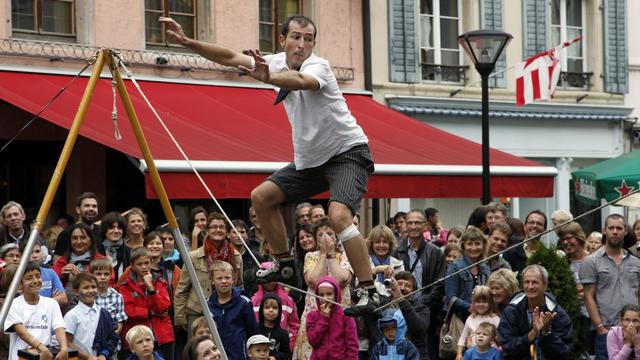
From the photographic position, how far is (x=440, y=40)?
71.1 feet

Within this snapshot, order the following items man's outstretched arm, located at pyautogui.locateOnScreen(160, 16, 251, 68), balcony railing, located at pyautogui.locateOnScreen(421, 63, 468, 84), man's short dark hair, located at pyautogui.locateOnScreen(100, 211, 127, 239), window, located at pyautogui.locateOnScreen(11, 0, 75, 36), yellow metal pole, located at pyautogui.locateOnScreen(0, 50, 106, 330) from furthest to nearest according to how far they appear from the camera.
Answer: balcony railing, located at pyautogui.locateOnScreen(421, 63, 468, 84) < window, located at pyautogui.locateOnScreen(11, 0, 75, 36) < man's short dark hair, located at pyautogui.locateOnScreen(100, 211, 127, 239) < man's outstretched arm, located at pyautogui.locateOnScreen(160, 16, 251, 68) < yellow metal pole, located at pyautogui.locateOnScreen(0, 50, 106, 330)

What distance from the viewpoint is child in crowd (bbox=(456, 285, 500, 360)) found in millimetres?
11070

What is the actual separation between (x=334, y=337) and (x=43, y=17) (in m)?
7.84

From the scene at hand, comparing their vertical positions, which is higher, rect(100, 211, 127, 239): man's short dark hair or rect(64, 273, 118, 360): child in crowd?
rect(100, 211, 127, 239): man's short dark hair

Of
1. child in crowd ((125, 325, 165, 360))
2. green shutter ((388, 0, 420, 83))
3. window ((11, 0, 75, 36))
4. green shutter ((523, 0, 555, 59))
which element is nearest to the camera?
child in crowd ((125, 325, 165, 360))

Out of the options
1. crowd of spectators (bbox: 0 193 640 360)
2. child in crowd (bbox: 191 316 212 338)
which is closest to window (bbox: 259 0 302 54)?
crowd of spectators (bbox: 0 193 640 360)

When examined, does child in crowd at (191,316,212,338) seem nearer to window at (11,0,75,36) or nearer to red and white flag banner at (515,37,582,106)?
window at (11,0,75,36)

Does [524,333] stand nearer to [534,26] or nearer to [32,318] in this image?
[32,318]

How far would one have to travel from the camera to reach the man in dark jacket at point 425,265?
11766 mm

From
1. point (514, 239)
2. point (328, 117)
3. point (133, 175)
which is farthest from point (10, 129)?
point (328, 117)

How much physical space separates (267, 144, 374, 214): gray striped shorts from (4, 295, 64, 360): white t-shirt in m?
2.46

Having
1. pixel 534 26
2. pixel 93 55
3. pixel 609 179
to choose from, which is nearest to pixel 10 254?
pixel 93 55

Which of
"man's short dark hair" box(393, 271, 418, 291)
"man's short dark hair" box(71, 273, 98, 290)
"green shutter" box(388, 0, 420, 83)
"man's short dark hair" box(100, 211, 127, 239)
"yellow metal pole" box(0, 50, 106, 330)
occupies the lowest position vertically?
"man's short dark hair" box(393, 271, 418, 291)

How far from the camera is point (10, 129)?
647 inches
